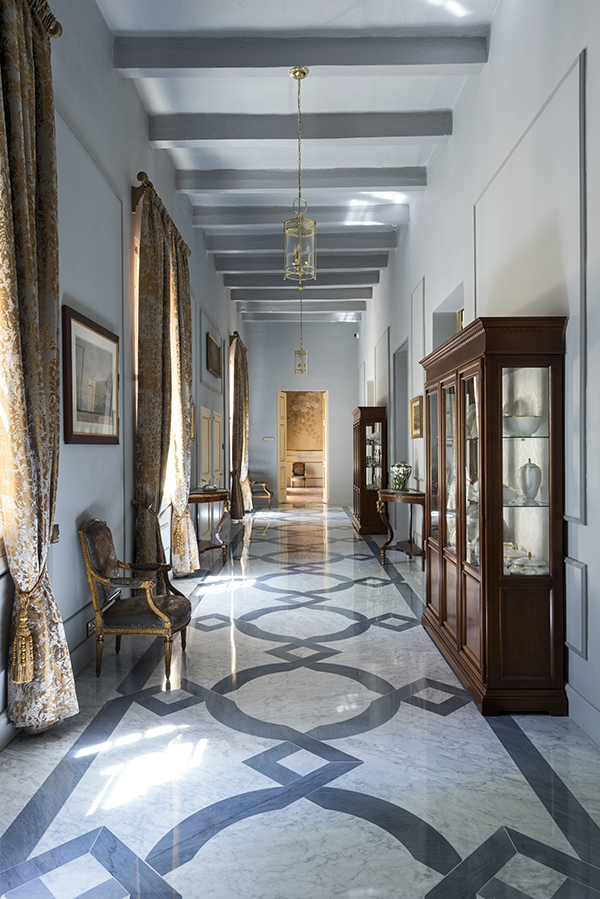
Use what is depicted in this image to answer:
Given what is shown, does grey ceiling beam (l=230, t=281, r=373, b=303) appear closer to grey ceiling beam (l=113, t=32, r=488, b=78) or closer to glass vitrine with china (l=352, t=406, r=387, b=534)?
glass vitrine with china (l=352, t=406, r=387, b=534)

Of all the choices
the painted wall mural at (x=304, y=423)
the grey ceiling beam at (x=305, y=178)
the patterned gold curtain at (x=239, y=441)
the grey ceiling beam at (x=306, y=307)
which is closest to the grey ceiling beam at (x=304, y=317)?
the grey ceiling beam at (x=306, y=307)

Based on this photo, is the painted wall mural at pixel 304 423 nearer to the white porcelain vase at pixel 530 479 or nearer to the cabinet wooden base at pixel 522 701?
the white porcelain vase at pixel 530 479

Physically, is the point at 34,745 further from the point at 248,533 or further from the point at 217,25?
the point at 248,533

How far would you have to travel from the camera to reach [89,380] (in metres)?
4.00

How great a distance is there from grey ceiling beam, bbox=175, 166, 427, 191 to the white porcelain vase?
4.63 metres

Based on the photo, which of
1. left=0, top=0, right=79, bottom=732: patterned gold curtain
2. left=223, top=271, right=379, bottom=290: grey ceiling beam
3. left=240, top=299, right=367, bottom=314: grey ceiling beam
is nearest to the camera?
left=0, top=0, right=79, bottom=732: patterned gold curtain

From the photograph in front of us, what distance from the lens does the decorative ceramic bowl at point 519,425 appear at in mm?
3254

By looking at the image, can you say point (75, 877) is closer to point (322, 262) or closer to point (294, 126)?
point (294, 126)

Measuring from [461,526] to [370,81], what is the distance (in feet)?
13.0

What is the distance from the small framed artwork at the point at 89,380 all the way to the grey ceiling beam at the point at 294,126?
2.48 metres

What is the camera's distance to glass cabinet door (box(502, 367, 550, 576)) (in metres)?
3.24

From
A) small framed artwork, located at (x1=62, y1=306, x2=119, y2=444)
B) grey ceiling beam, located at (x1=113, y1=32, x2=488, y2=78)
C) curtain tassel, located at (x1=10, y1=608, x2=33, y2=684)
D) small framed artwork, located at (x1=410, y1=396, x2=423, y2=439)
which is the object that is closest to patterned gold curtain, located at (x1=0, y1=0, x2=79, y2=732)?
curtain tassel, located at (x1=10, y1=608, x2=33, y2=684)

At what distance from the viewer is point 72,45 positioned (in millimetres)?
3701

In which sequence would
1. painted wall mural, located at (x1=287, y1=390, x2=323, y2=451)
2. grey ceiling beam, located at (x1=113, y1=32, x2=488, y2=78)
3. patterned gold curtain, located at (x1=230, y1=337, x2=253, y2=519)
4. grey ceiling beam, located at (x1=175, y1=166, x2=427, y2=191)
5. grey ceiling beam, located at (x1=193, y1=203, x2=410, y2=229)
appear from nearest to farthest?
grey ceiling beam, located at (x1=113, y1=32, x2=488, y2=78)
grey ceiling beam, located at (x1=175, y1=166, x2=427, y2=191)
grey ceiling beam, located at (x1=193, y1=203, x2=410, y2=229)
patterned gold curtain, located at (x1=230, y1=337, x2=253, y2=519)
painted wall mural, located at (x1=287, y1=390, x2=323, y2=451)
